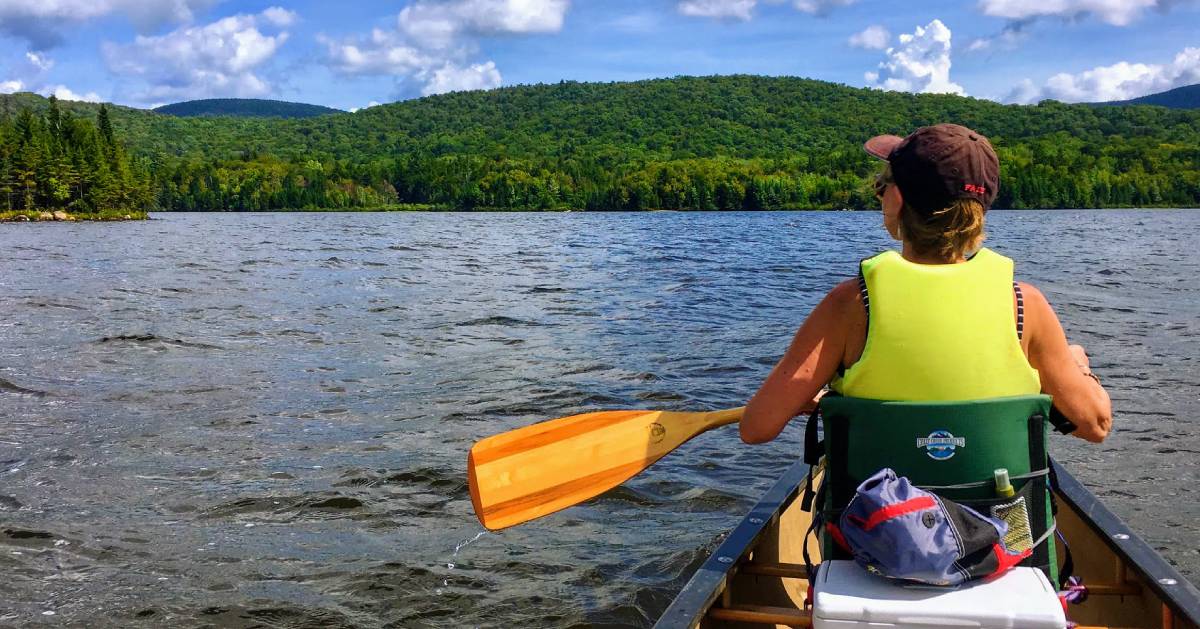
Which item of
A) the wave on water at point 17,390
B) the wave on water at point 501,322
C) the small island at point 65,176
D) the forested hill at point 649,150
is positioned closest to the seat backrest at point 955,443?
the wave on water at point 17,390

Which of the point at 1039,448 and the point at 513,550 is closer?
the point at 1039,448

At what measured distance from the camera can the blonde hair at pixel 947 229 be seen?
8.68ft

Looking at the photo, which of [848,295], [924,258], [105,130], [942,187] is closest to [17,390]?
[848,295]

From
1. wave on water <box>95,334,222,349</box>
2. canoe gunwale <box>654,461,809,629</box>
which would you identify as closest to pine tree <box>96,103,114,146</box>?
wave on water <box>95,334,222,349</box>

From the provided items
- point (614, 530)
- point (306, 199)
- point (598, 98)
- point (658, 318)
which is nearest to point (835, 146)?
point (598, 98)

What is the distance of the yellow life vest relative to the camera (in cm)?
261

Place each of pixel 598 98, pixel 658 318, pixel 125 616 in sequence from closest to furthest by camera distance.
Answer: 1. pixel 125 616
2. pixel 658 318
3. pixel 598 98

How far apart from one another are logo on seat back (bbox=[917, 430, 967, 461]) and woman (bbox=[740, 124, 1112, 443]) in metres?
0.11

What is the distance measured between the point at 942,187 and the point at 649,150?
6198 inches

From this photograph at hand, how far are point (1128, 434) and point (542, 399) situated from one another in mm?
5927

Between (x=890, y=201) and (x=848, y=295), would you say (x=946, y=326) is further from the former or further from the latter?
(x=890, y=201)

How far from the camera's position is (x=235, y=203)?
140375mm

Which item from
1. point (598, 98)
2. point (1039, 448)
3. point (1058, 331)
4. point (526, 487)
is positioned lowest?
point (526, 487)

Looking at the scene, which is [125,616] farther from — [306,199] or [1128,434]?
[306,199]
